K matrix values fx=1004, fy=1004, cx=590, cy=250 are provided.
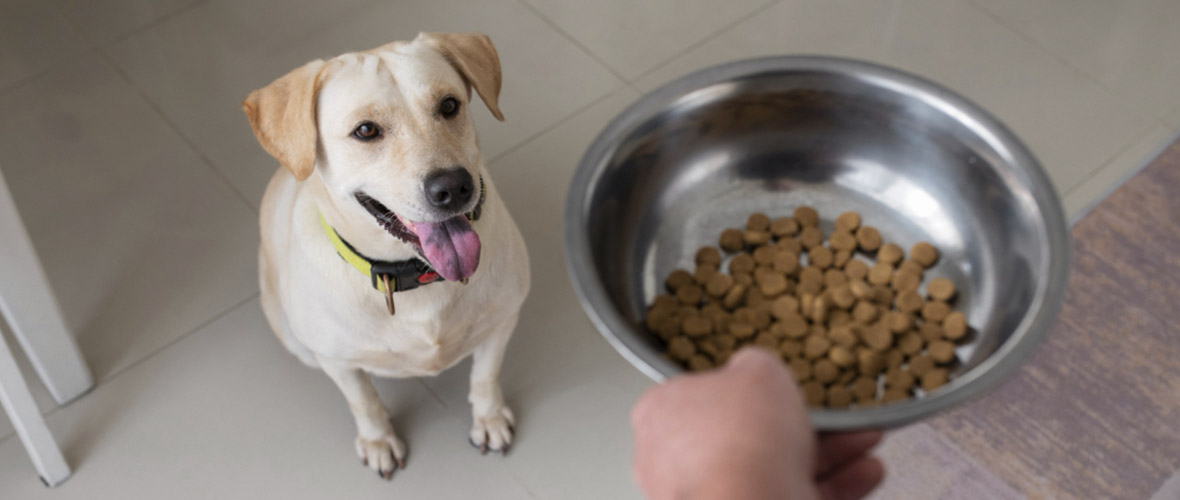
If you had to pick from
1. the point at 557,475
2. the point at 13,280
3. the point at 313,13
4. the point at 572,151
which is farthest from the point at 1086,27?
the point at 13,280

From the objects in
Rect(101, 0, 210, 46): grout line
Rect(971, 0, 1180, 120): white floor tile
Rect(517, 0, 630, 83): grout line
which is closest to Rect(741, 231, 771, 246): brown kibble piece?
Rect(517, 0, 630, 83): grout line

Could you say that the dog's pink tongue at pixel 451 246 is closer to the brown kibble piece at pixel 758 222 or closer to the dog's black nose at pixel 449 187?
the dog's black nose at pixel 449 187

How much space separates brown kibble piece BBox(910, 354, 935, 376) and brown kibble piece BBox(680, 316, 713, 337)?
11.1 inches

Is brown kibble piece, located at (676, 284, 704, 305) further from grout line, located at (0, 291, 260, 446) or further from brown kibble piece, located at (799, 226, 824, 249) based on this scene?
grout line, located at (0, 291, 260, 446)

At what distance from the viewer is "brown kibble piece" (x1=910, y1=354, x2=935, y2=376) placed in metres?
1.37

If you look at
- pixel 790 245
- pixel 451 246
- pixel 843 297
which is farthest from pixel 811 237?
pixel 451 246

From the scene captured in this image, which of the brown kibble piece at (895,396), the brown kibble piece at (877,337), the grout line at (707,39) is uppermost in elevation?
the brown kibble piece at (877,337)

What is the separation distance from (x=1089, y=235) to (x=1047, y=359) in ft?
1.18

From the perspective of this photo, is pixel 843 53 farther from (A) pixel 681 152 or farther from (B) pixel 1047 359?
(A) pixel 681 152

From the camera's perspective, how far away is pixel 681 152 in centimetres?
151

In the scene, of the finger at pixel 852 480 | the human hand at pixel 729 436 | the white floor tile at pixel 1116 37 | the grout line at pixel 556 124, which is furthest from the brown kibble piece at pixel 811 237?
the white floor tile at pixel 1116 37

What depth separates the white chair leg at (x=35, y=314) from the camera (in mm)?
1607

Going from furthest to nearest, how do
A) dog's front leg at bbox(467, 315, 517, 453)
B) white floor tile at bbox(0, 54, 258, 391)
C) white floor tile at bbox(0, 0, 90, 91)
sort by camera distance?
white floor tile at bbox(0, 0, 90, 91)
white floor tile at bbox(0, 54, 258, 391)
dog's front leg at bbox(467, 315, 517, 453)

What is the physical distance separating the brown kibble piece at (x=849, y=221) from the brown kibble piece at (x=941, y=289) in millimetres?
148
